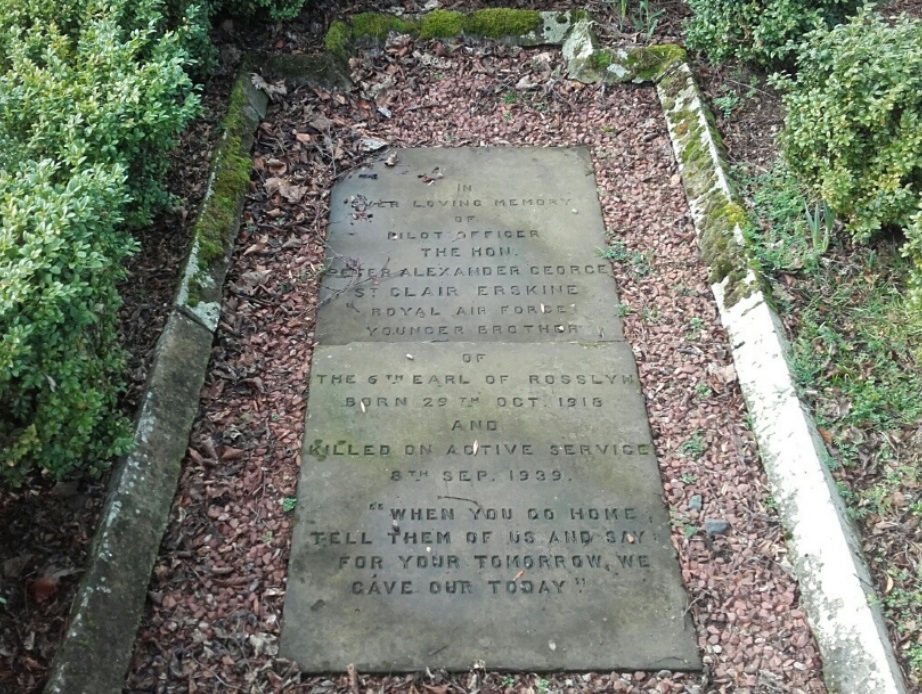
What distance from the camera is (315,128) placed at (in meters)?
5.93

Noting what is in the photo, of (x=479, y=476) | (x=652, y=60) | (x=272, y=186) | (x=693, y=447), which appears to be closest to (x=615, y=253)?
(x=693, y=447)

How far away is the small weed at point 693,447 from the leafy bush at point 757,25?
109 inches

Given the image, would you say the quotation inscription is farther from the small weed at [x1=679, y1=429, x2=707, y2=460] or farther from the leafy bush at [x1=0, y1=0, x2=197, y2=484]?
the leafy bush at [x1=0, y1=0, x2=197, y2=484]

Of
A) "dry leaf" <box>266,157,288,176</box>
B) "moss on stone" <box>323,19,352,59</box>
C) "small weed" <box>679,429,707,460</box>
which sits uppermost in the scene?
"moss on stone" <box>323,19,352,59</box>

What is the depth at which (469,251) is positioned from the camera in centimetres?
518

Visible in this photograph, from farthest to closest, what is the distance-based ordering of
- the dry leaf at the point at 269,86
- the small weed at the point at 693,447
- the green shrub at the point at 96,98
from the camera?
the dry leaf at the point at 269,86, the small weed at the point at 693,447, the green shrub at the point at 96,98

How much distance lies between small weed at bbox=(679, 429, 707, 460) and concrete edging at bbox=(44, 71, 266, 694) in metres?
2.70

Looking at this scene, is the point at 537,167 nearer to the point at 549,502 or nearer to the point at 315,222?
the point at 315,222

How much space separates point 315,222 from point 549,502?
260cm

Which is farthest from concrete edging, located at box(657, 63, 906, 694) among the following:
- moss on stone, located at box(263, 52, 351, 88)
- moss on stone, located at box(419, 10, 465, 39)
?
moss on stone, located at box(263, 52, 351, 88)

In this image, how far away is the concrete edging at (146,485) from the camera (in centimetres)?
323

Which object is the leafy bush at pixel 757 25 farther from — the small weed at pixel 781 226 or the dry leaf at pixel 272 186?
the dry leaf at pixel 272 186

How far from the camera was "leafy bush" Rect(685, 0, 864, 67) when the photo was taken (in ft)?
17.9

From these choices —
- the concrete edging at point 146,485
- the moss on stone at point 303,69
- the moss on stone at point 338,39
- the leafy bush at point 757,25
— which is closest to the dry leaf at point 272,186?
the concrete edging at point 146,485
